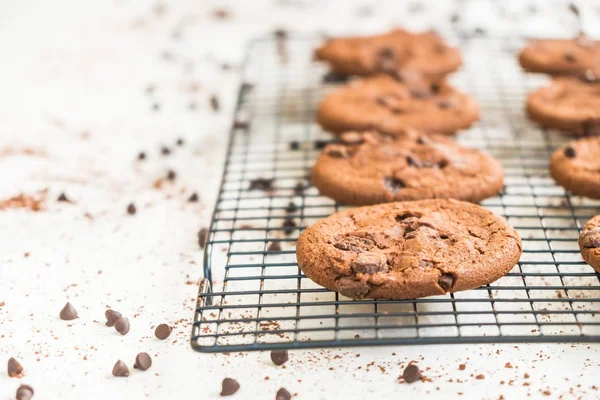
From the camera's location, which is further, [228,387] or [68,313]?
[68,313]

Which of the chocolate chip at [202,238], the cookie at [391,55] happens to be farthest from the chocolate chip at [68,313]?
the cookie at [391,55]

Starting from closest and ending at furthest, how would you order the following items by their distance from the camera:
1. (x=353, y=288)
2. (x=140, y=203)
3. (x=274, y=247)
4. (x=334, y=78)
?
1. (x=353, y=288)
2. (x=274, y=247)
3. (x=140, y=203)
4. (x=334, y=78)

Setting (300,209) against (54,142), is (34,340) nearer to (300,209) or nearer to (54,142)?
(300,209)

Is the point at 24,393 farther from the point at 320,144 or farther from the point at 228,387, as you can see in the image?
the point at 320,144

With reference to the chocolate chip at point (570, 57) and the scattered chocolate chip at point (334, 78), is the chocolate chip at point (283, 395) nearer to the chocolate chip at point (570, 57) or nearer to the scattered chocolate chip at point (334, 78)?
the scattered chocolate chip at point (334, 78)

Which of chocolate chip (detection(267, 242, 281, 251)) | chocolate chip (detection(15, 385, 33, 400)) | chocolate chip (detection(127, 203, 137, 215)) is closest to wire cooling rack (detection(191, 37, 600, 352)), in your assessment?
chocolate chip (detection(267, 242, 281, 251))

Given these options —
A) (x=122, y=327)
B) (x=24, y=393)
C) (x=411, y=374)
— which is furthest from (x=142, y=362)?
(x=411, y=374)
